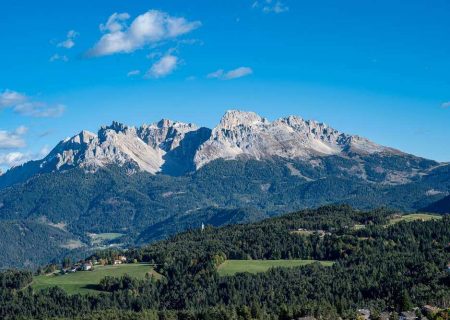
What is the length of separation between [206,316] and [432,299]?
63265 millimetres

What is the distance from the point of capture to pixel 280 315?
18638cm

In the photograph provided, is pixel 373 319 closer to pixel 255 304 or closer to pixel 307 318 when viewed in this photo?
pixel 307 318

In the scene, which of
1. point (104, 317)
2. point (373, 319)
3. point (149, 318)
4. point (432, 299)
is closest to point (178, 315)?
point (149, 318)

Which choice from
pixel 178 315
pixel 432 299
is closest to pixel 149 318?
pixel 178 315

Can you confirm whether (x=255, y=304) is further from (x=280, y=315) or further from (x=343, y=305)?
(x=343, y=305)

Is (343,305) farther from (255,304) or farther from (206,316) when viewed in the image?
(206,316)

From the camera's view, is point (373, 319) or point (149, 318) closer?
point (373, 319)

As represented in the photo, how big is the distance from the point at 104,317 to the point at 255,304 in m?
43.6

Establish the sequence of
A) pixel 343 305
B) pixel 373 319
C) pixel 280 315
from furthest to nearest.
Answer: pixel 343 305 → pixel 280 315 → pixel 373 319

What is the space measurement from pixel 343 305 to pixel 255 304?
83.5 feet

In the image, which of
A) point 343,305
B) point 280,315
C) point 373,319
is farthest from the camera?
point 343,305

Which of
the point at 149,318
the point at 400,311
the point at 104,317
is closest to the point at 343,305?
the point at 400,311

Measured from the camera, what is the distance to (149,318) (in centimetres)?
19600

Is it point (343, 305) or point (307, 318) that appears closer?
point (307, 318)
